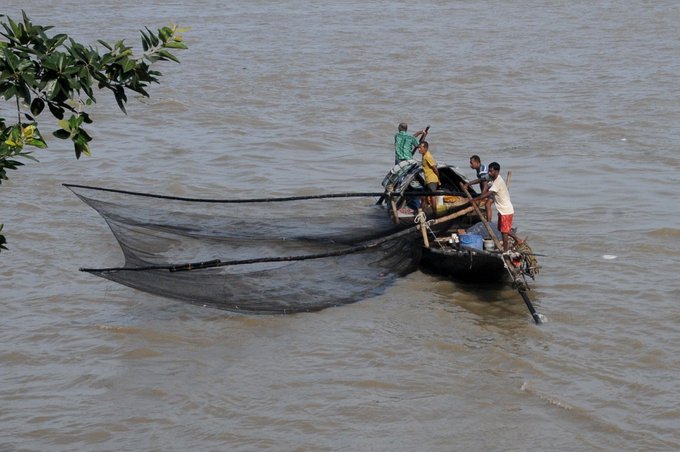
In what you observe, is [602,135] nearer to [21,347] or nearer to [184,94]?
[184,94]

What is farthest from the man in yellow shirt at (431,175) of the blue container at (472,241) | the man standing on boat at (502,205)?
the man standing on boat at (502,205)

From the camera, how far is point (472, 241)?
8.83 m

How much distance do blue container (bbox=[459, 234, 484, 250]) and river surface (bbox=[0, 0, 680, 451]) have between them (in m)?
0.47

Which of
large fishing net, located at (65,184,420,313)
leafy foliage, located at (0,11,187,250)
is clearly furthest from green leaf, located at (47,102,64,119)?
large fishing net, located at (65,184,420,313)

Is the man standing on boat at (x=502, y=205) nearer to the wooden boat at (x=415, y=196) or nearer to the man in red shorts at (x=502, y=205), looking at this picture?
the man in red shorts at (x=502, y=205)

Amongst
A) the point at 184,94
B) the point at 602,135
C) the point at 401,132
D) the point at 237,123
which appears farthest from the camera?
the point at 184,94

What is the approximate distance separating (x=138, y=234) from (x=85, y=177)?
202 inches

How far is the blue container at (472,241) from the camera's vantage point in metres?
8.77

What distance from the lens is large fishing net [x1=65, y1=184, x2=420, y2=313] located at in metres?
7.67

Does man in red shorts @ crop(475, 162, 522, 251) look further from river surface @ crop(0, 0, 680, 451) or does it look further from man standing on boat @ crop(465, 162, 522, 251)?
river surface @ crop(0, 0, 680, 451)

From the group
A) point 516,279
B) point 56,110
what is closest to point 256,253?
point 516,279

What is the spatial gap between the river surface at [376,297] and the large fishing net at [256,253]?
15.1 inches

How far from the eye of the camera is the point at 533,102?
16891 millimetres

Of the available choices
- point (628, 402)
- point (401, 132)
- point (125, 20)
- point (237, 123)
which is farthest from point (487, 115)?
point (125, 20)
